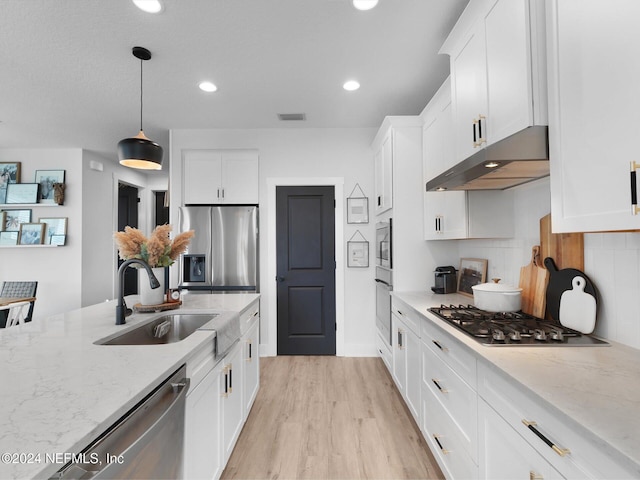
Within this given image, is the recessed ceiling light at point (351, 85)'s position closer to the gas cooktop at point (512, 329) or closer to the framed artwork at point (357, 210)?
the framed artwork at point (357, 210)

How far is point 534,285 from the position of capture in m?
1.84

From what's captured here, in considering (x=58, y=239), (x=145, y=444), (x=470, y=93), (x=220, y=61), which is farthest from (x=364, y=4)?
(x=58, y=239)

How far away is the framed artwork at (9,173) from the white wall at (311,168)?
2.66 meters

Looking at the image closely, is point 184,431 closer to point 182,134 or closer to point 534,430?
point 534,430

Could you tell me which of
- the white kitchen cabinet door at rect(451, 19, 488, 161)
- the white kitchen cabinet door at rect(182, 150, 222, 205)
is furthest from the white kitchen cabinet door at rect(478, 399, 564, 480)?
the white kitchen cabinet door at rect(182, 150, 222, 205)

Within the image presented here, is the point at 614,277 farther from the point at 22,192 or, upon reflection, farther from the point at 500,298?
the point at 22,192

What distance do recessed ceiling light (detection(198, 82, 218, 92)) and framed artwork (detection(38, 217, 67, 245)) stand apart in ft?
10.7

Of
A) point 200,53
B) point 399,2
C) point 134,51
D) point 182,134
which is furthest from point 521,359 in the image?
point 182,134

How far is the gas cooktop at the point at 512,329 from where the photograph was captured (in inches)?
51.5

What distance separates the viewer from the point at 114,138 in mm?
4152

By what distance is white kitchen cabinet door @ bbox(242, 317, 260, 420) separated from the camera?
2.18 meters

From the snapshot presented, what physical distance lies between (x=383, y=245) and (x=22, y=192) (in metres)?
5.11

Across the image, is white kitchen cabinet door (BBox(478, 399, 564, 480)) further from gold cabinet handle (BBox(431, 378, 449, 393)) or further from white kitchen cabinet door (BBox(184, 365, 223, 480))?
white kitchen cabinet door (BBox(184, 365, 223, 480))

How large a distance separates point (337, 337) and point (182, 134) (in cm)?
309
